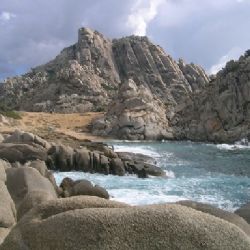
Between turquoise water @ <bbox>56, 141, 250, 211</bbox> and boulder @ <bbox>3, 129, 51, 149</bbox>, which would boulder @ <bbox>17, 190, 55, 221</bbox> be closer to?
turquoise water @ <bbox>56, 141, 250, 211</bbox>

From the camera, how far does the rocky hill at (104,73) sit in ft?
380

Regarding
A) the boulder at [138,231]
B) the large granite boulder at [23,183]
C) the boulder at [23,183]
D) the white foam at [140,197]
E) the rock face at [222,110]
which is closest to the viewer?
the boulder at [138,231]

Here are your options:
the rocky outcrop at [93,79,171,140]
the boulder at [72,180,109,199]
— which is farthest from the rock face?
the boulder at [72,180,109,199]

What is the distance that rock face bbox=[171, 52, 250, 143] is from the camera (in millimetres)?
73850

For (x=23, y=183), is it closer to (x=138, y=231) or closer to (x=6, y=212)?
(x=6, y=212)

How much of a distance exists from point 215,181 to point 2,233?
2526 centimetres

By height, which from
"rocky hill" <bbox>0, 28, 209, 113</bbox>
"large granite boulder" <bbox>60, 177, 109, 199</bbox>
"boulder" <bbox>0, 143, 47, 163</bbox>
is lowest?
"large granite boulder" <bbox>60, 177, 109, 199</bbox>

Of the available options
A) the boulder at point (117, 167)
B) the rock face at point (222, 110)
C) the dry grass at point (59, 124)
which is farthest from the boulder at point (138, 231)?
the rock face at point (222, 110)

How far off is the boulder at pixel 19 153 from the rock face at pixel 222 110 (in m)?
39.4

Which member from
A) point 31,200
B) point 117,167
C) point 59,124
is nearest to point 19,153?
point 117,167

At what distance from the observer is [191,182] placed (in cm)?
3419

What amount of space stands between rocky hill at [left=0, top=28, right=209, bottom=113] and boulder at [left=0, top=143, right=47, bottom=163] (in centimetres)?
7491

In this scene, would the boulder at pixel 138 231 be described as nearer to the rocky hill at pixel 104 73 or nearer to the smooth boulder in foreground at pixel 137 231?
the smooth boulder in foreground at pixel 137 231

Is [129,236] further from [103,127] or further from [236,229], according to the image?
[103,127]
